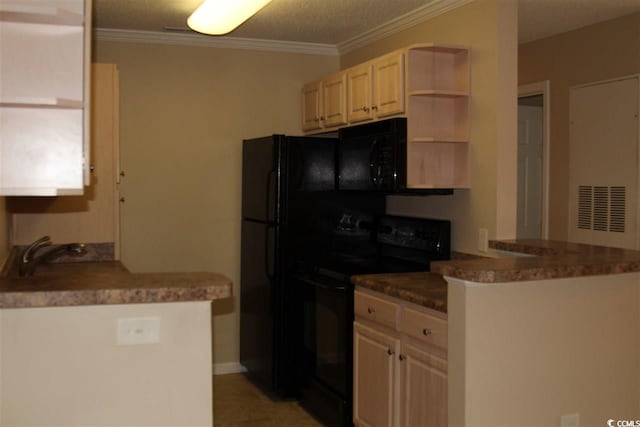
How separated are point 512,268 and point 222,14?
198 centimetres

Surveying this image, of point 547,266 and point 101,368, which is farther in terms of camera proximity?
point 547,266

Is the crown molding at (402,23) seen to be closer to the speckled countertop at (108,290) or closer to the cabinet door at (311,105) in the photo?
the cabinet door at (311,105)

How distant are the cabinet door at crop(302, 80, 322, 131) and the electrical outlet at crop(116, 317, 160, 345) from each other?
10.0 feet

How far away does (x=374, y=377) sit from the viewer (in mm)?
3510

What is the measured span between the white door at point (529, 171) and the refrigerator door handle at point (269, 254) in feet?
7.01

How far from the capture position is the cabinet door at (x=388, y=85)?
3.93 metres

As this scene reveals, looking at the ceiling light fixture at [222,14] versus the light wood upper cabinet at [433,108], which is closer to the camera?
the ceiling light fixture at [222,14]

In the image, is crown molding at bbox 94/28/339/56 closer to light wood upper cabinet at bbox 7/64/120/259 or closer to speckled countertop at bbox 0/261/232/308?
light wood upper cabinet at bbox 7/64/120/259

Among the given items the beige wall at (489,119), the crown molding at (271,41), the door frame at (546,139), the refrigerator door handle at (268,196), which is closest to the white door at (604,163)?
the door frame at (546,139)

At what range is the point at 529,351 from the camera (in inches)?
105

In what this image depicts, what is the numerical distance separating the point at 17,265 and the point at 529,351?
2299 millimetres

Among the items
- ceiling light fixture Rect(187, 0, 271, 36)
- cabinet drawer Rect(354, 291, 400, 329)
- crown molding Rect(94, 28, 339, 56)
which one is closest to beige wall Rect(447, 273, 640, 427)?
cabinet drawer Rect(354, 291, 400, 329)

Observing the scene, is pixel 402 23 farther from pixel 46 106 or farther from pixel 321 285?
pixel 46 106

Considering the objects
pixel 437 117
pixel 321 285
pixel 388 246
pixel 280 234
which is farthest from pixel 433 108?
pixel 280 234
